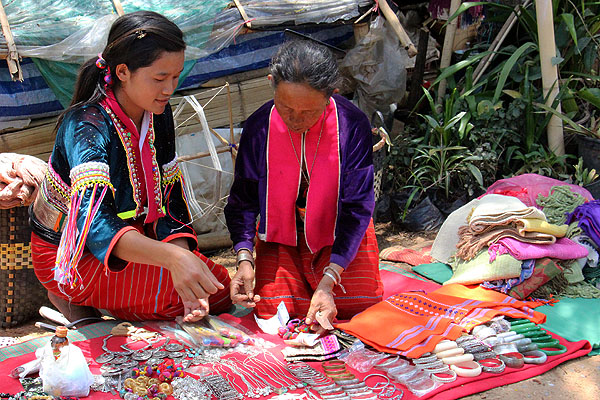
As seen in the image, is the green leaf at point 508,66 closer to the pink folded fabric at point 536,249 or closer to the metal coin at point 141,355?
the pink folded fabric at point 536,249

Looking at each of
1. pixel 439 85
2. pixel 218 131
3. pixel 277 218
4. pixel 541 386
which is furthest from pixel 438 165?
pixel 541 386

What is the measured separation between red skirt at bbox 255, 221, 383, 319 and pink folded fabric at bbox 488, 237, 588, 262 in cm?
84

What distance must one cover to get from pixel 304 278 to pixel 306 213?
0.38 metres

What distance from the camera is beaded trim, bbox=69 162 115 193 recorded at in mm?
2387

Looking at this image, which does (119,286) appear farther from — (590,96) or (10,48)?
(590,96)

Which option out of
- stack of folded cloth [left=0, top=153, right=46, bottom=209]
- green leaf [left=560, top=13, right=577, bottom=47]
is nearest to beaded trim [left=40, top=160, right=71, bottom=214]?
stack of folded cloth [left=0, top=153, right=46, bottom=209]

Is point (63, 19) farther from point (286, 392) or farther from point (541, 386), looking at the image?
point (541, 386)

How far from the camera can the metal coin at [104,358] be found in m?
2.53

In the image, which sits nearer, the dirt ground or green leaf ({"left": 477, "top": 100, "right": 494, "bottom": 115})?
the dirt ground

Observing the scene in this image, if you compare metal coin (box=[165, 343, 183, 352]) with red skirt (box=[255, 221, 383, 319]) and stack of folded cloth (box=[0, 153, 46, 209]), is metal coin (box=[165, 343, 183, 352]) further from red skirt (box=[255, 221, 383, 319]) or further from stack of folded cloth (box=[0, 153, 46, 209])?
stack of folded cloth (box=[0, 153, 46, 209])

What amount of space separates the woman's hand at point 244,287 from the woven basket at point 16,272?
4.34 feet

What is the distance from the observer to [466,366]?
2.59 m

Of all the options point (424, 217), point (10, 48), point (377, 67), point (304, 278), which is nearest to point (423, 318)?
point (304, 278)

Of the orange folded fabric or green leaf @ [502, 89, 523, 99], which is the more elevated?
green leaf @ [502, 89, 523, 99]
